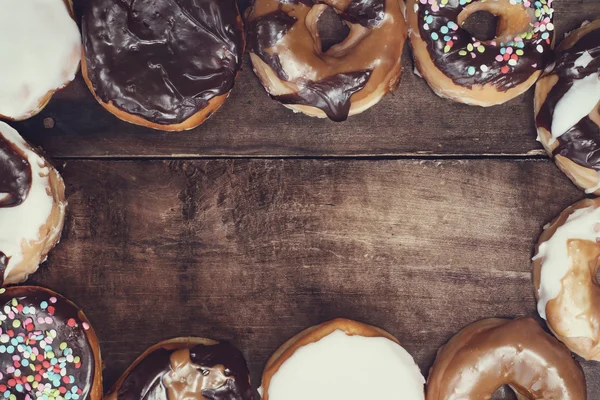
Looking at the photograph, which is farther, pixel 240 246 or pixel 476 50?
pixel 240 246

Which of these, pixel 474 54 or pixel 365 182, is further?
pixel 365 182

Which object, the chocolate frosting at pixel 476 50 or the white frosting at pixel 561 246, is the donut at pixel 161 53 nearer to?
the chocolate frosting at pixel 476 50

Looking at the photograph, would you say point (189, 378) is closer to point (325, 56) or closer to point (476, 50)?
point (325, 56)

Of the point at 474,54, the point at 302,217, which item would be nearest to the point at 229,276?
the point at 302,217

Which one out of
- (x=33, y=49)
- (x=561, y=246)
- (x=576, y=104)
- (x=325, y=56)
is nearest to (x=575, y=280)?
(x=561, y=246)

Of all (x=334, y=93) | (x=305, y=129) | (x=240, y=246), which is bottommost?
(x=240, y=246)

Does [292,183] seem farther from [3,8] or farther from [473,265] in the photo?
[3,8]

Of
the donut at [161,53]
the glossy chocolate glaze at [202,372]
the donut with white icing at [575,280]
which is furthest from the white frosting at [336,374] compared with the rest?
the donut at [161,53]
